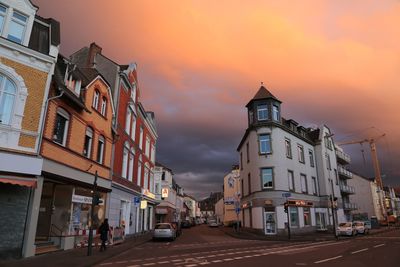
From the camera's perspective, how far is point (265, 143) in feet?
122

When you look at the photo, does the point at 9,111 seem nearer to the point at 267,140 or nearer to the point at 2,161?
the point at 2,161

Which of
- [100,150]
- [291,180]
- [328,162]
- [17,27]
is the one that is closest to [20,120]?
[17,27]

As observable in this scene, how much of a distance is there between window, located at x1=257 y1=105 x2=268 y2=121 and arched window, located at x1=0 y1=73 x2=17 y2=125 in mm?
28229

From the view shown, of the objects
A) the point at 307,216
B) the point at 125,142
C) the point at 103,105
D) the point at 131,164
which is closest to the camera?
the point at 103,105

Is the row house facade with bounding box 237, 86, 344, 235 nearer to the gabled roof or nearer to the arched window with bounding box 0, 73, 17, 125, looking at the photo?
the gabled roof

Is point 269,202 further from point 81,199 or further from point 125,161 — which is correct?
point 81,199

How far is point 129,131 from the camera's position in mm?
29609

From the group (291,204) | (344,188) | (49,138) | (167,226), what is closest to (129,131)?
(167,226)

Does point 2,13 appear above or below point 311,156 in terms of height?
below

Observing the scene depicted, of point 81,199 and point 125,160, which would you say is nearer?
point 81,199

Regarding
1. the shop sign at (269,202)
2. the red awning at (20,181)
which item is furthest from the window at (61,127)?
the shop sign at (269,202)

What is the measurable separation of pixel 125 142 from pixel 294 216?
20.6 metres

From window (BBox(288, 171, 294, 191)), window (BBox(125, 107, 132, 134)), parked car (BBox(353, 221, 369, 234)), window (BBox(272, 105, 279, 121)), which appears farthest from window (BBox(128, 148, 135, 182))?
parked car (BBox(353, 221, 369, 234))

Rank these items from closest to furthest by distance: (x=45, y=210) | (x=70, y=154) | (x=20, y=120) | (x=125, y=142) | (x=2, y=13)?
(x=20, y=120) < (x=2, y=13) < (x=70, y=154) < (x=45, y=210) < (x=125, y=142)
